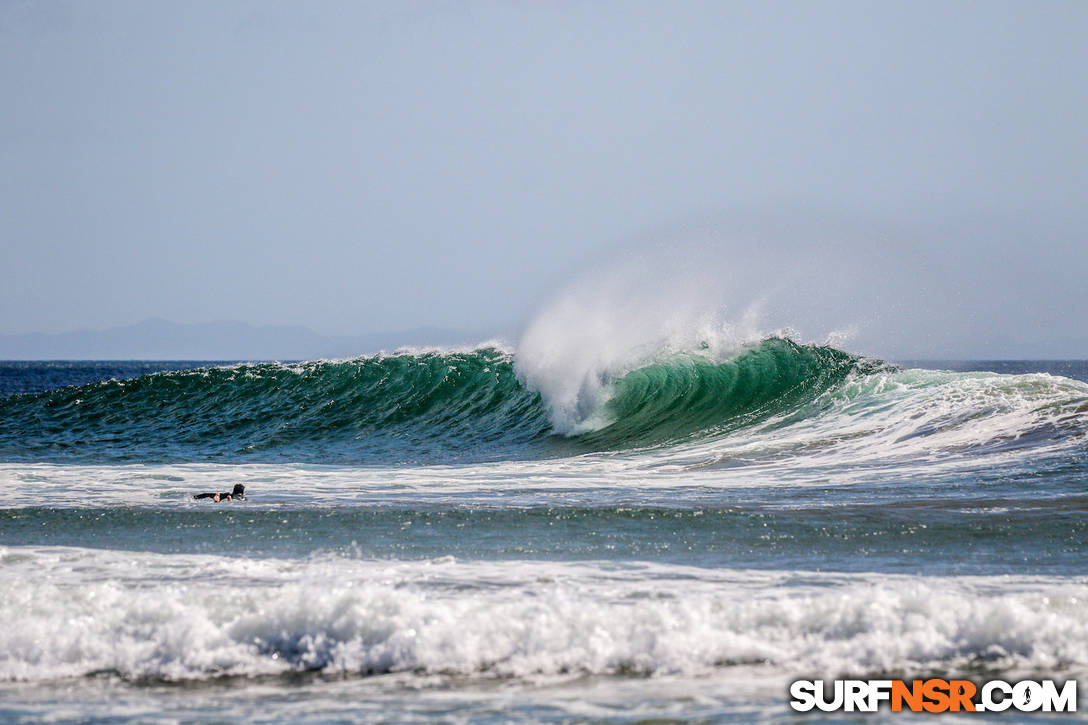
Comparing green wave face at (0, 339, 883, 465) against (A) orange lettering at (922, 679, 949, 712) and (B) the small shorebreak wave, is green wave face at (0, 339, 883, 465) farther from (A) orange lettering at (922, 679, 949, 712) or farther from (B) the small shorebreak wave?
(A) orange lettering at (922, 679, 949, 712)

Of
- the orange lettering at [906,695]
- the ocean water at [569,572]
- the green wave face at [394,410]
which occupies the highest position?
the green wave face at [394,410]

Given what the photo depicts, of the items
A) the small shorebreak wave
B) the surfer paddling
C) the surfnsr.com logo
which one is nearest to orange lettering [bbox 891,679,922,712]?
the surfnsr.com logo

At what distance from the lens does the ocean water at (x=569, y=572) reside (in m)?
4.88

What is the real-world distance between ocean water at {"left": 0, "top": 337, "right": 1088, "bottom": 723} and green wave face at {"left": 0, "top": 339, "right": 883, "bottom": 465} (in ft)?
3.29

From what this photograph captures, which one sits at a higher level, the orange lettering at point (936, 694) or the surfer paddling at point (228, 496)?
the surfer paddling at point (228, 496)

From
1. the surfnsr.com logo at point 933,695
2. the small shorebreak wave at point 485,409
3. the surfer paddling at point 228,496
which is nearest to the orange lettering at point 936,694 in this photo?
the surfnsr.com logo at point 933,695

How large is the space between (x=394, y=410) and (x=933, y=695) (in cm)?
1568

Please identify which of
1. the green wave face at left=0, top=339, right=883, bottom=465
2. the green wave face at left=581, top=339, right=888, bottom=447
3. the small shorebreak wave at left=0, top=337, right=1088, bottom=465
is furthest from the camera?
the green wave face at left=0, top=339, right=883, bottom=465

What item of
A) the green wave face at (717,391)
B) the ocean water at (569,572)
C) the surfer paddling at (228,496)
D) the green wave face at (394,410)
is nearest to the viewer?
the ocean water at (569,572)

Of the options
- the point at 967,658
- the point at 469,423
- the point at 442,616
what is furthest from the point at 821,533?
the point at 469,423

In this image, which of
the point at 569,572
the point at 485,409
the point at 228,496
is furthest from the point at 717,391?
the point at 569,572

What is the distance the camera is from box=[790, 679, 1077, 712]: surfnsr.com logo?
4.49 meters

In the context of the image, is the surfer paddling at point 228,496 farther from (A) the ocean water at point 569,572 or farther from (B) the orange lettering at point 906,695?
(B) the orange lettering at point 906,695

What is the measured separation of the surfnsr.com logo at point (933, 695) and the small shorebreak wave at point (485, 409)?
8.08 metres
